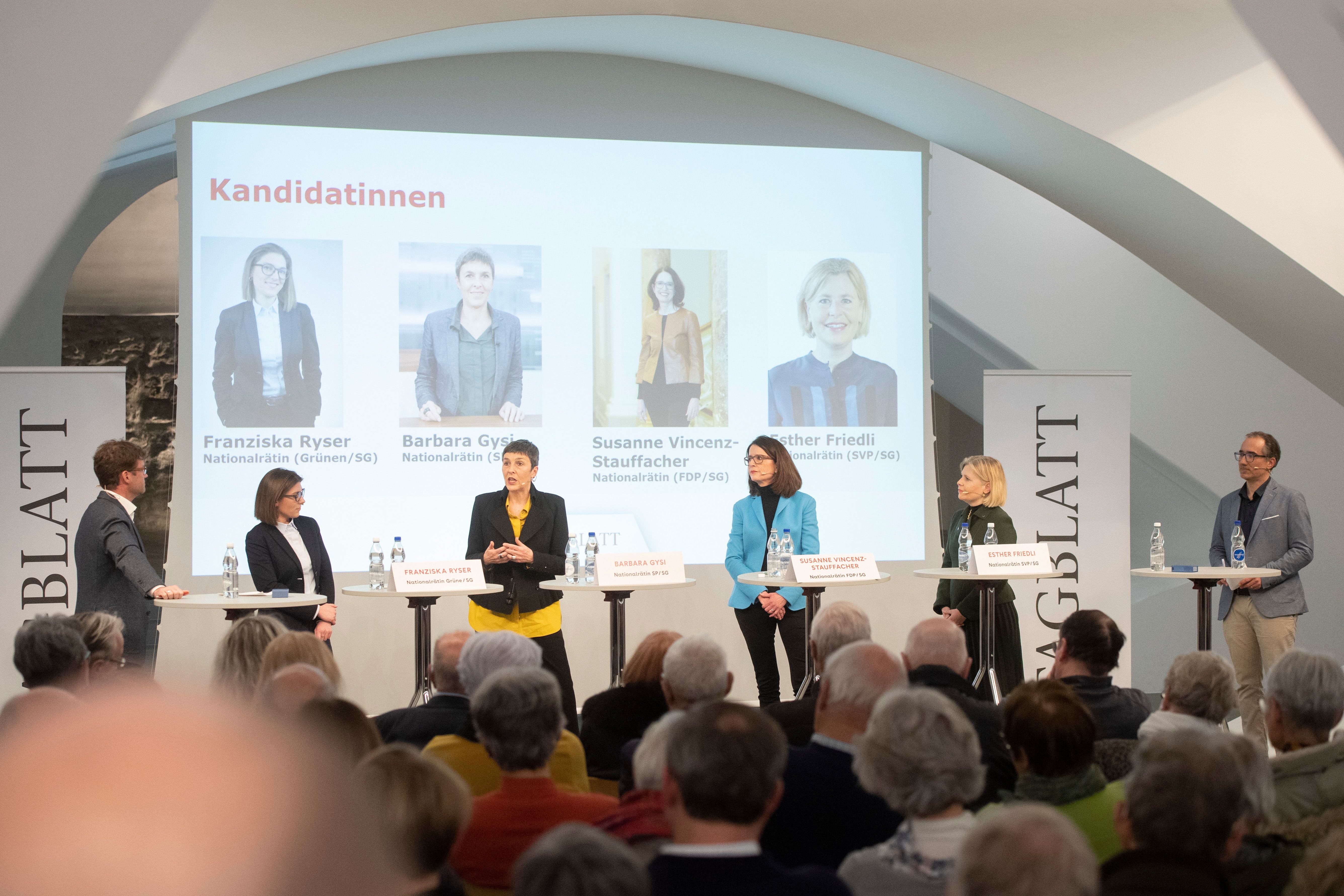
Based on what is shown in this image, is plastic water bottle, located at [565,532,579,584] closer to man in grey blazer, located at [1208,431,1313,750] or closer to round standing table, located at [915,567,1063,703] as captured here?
round standing table, located at [915,567,1063,703]

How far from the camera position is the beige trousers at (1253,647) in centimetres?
551

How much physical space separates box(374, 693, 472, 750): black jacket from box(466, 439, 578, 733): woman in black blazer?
1925 millimetres

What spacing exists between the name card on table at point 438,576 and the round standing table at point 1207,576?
10.7ft

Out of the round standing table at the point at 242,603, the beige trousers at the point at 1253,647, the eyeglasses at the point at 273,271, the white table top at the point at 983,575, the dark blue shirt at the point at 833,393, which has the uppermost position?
the eyeglasses at the point at 273,271

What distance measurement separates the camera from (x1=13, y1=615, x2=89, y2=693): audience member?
3.05 meters

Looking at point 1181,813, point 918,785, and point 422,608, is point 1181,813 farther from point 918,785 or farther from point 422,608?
point 422,608

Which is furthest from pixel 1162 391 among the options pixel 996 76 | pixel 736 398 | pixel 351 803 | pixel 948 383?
pixel 351 803

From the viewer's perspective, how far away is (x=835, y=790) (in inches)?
90.4

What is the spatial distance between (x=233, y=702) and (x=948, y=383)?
893 centimetres

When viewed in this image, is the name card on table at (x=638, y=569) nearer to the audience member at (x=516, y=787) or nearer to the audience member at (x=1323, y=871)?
the audience member at (x=516, y=787)

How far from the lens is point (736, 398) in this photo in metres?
6.71

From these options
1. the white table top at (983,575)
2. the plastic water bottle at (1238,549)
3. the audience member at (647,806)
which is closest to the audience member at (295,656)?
the audience member at (647,806)

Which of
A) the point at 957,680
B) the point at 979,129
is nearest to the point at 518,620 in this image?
the point at 957,680

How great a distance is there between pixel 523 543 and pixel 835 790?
287 cm
